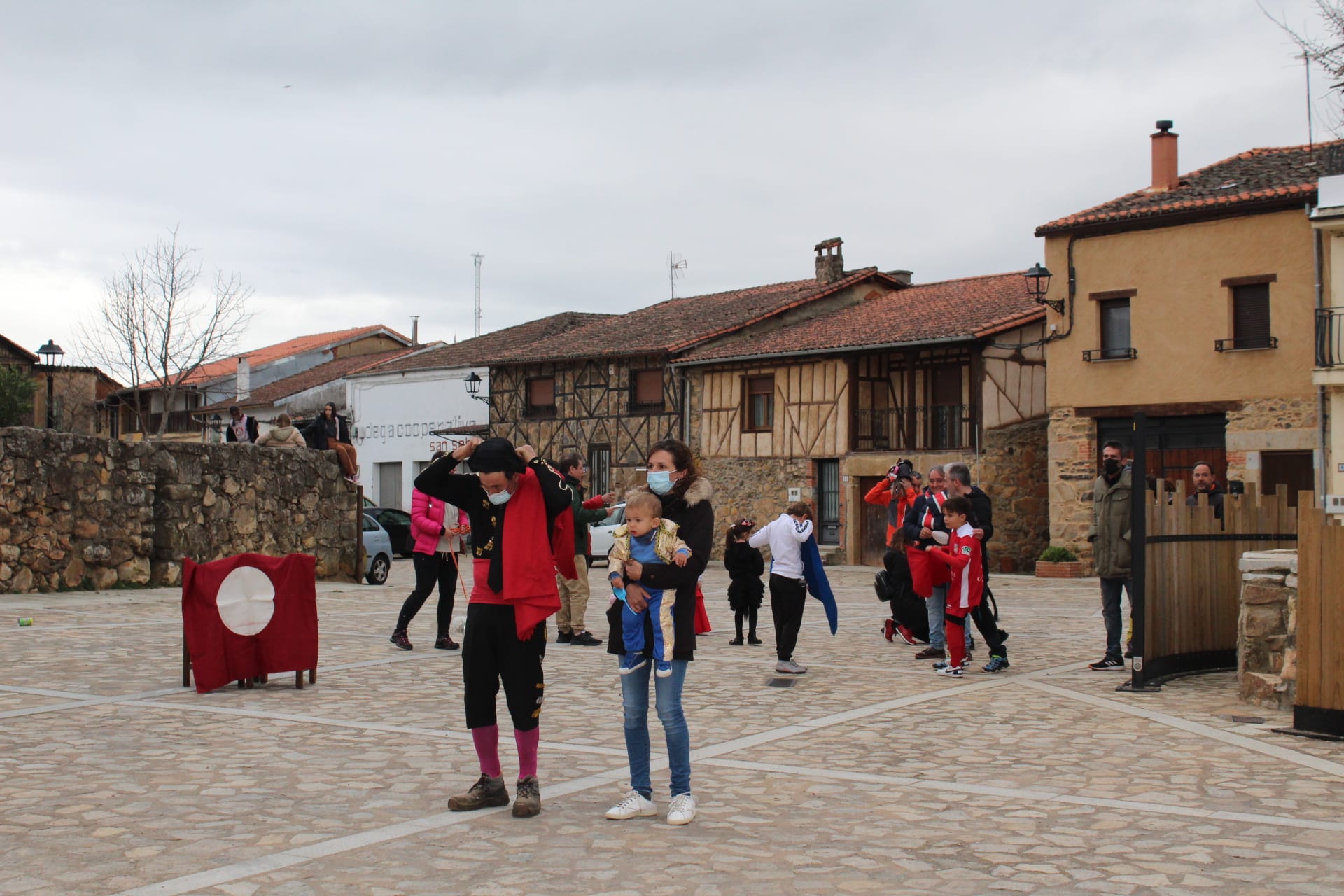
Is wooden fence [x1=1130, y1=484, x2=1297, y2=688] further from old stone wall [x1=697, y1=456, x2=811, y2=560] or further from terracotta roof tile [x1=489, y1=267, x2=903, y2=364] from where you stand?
terracotta roof tile [x1=489, y1=267, x2=903, y2=364]

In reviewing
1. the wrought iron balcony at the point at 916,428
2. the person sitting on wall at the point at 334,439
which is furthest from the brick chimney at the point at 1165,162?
the person sitting on wall at the point at 334,439

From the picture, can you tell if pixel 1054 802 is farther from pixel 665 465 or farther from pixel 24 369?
pixel 24 369

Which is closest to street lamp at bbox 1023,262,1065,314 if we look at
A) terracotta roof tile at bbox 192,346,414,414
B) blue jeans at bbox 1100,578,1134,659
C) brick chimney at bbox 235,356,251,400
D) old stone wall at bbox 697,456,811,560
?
old stone wall at bbox 697,456,811,560

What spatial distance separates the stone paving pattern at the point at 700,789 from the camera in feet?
14.8

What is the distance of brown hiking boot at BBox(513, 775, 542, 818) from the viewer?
530 cm

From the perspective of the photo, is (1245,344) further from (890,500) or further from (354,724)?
(354,724)

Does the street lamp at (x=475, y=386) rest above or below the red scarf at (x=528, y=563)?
above

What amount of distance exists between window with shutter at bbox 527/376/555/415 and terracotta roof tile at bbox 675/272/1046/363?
5.16m

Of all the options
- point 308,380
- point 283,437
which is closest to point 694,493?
point 283,437

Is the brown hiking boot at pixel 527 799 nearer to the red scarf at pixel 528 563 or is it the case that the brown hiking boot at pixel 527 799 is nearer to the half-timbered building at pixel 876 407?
the red scarf at pixel 528 563

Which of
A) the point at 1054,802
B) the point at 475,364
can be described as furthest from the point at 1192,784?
the point at 475,364

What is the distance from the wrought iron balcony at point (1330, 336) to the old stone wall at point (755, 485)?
1182 centimetres

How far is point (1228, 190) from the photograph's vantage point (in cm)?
2500

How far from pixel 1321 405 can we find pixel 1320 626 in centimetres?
1827
